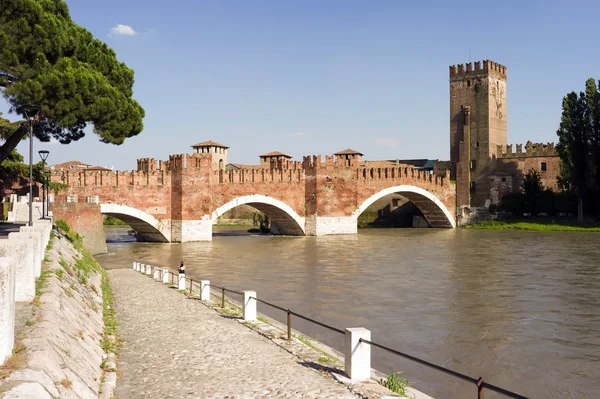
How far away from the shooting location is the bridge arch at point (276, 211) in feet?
113

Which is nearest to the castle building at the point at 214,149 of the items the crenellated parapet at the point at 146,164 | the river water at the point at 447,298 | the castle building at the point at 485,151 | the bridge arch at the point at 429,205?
the bridge arch at the point at 429,205

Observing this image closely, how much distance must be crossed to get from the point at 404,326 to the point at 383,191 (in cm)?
3076

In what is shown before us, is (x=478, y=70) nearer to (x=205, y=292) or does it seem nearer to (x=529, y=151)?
(x=529, y=151)

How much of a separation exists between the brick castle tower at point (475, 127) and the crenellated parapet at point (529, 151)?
677mm

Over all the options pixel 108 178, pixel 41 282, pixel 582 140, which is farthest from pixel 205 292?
pixel 582 140

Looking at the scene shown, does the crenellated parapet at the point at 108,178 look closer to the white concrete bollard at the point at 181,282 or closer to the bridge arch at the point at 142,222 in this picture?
the bridge arch at the point at 142,222

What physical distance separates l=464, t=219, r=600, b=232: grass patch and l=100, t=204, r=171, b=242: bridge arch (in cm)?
2503

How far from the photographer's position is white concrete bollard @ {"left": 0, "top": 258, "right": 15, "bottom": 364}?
450 cm

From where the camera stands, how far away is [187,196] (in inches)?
1267

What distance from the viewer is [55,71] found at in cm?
1473

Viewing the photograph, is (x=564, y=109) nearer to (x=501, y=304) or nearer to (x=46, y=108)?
(x=501, y=304)

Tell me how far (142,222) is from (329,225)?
1225 centimetres

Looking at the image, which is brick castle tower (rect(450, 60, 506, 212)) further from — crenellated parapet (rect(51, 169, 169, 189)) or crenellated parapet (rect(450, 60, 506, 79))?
crenellated parapet (rect(51, 169, 169, 189))

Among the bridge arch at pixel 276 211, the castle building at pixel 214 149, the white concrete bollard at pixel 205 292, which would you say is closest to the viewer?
the white concrete bollard at pixel 205 292
